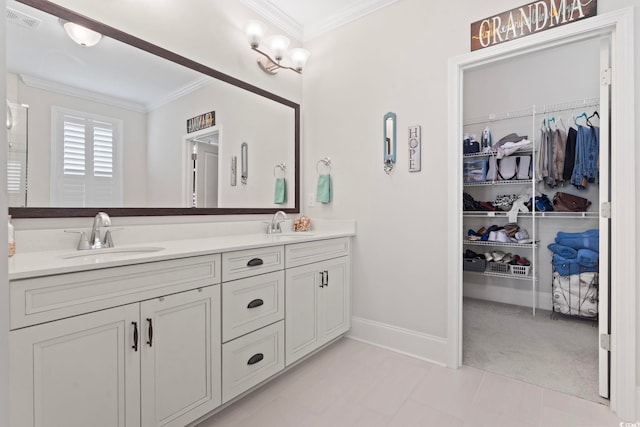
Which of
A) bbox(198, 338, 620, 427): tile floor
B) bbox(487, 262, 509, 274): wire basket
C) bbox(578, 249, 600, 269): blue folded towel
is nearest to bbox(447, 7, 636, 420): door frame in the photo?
bbox(198, 338, 620, 427): tile floor

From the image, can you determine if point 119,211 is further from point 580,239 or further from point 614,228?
point 580,239

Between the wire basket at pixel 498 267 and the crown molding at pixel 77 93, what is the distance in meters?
3.47

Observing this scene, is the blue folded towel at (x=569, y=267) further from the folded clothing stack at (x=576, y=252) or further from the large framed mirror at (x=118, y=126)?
the large framed mirror at (x=118, y=126)

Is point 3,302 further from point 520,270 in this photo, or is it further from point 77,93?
point 520,270

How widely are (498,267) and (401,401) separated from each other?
7.48 feet

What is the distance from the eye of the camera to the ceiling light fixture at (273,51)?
2199 millimetres

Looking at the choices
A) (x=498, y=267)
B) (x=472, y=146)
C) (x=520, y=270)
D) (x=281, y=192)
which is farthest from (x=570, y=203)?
(x=281, y=192)

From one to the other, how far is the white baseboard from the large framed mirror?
1.24m

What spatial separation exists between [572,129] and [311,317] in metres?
2.94

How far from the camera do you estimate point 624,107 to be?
5.08 feet

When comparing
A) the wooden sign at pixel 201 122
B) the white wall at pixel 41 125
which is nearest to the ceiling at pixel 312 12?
the wooden sign at pixel 201 122

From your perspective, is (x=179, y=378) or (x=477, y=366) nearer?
(x=179, y=378)

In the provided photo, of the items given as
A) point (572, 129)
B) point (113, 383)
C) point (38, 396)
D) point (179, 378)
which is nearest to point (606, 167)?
point (572, 129)

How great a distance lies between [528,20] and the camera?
1822mm
